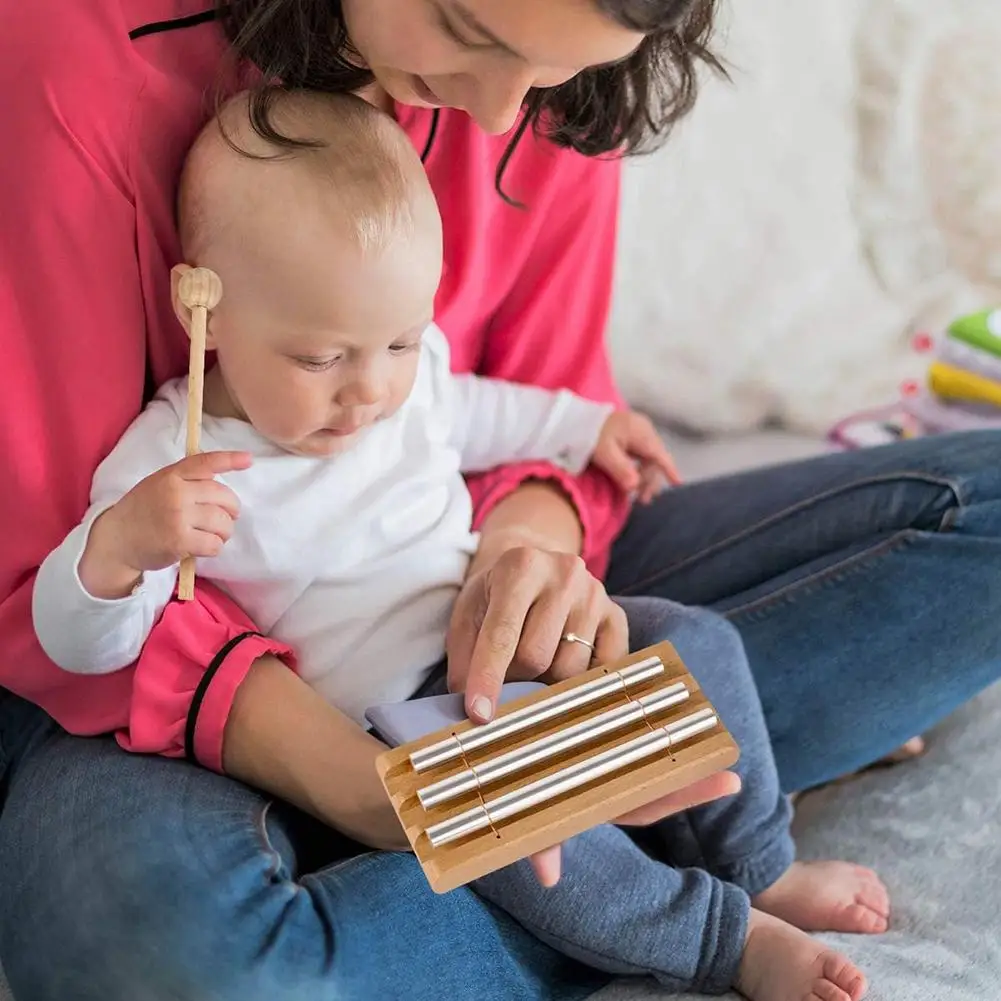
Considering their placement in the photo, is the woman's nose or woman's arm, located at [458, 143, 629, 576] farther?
woman's arm, located at [458, 143, 629, 576]

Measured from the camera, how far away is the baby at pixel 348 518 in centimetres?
68

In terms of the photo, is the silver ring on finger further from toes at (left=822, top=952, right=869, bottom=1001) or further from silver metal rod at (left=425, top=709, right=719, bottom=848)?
toes at (left=822, top=952, right=869, bottom=1001)

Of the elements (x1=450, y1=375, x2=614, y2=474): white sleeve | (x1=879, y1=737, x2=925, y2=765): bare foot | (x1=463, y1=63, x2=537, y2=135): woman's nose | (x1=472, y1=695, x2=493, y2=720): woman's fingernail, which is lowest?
(x1=879, y1=737, x2=925, y2=765): bare foot

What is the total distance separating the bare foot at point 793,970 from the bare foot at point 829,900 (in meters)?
0.07

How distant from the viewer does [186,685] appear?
0.72 meters

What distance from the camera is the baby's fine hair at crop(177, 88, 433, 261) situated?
683 mm

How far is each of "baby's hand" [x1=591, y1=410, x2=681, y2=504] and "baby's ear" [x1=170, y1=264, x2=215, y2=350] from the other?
353 mm

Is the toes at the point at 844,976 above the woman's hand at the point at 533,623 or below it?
below

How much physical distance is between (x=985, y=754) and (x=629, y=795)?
45cm

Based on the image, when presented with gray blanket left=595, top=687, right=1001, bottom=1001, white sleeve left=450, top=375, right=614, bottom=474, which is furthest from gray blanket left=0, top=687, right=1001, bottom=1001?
white sleeve left=450, top=375, right=614, bottom=474

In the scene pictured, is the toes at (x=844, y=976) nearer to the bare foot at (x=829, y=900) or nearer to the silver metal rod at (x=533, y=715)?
the bare foot at (x=829, y=900)

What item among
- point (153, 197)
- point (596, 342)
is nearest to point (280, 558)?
point (153, 197)

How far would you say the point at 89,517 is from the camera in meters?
0.69

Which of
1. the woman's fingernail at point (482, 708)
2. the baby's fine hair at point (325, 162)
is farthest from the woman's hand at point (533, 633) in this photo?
the baby's fine hair at point (325, 162)
